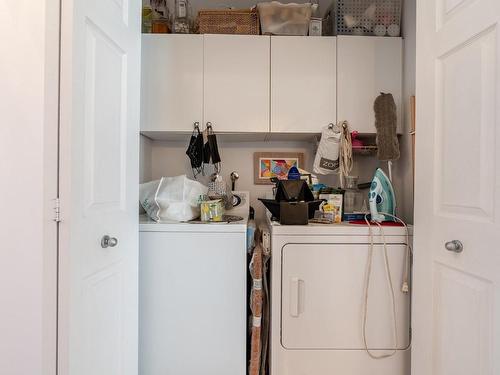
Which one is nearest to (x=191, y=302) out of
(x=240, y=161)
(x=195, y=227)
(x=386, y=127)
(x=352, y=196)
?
(x=195, y=227)

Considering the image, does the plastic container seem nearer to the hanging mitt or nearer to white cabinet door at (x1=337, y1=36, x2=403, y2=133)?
white cabinet door at (x1=337, y1=36, x2=403, y2=133)

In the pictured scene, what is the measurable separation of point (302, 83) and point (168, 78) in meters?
0.77

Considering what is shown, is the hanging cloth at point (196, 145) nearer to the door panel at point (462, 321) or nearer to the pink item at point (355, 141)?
the pink item at point (355, 141)

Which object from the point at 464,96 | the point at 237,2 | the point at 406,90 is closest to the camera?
the point at 464,96

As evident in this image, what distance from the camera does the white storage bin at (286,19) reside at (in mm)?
1829

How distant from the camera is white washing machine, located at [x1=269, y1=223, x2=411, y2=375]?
1.46 m

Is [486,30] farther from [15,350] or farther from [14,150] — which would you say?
[15,350]

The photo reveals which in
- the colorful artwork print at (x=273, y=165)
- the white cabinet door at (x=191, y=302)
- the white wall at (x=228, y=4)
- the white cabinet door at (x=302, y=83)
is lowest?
the white cabinet door at (x=191, y=302)

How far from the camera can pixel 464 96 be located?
0.99 meters

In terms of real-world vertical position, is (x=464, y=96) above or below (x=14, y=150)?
above

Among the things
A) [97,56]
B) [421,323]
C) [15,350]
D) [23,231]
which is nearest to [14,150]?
[23,231]

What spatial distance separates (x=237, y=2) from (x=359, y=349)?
87.2 inches

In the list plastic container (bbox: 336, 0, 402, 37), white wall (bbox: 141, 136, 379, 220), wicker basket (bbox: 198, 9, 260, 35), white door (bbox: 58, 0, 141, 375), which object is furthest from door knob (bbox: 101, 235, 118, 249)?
plastic container (bbox: 336, 0, 402, 37)

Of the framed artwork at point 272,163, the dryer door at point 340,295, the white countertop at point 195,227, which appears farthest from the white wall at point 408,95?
the white countertop at point 195,227
